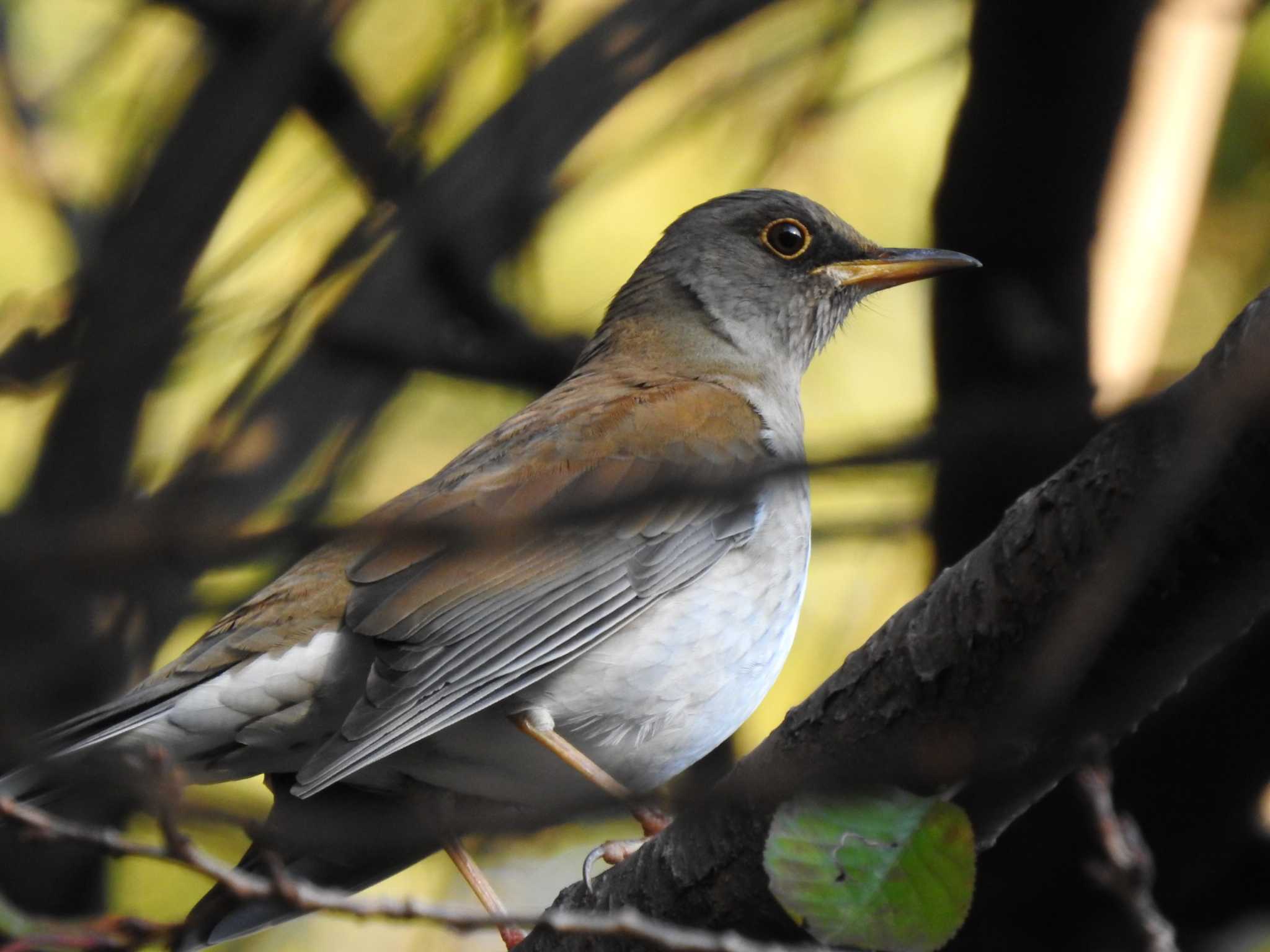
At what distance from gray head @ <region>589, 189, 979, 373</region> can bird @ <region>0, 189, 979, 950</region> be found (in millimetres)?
917

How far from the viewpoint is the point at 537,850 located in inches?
219

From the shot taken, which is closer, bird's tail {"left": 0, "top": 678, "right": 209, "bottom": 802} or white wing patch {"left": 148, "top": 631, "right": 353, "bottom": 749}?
bird's tail {"left": 0, "top": 678, "right": 209, "bottom": 802}

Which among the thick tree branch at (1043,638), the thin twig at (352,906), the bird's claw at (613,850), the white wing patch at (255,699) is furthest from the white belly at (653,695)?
the thin twig at (352,906)

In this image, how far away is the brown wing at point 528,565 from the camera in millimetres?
4492

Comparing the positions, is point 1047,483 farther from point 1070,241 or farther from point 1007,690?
point 1070,241

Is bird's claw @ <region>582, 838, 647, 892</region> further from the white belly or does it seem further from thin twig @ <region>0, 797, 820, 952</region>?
thin twig @ <region>0, 797, 820, 952</region>

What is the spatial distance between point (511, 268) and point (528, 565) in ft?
9.78

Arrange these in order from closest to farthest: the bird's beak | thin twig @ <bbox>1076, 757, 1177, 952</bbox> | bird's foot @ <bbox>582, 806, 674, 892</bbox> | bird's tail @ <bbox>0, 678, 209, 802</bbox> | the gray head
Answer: thin twig @ <bbox>1076, 757, 1177, 952</bbox> < bird's tail @ <bbox>0, 678, 209, 802</bbox> < bird's foot @ <bbox>582, 806, 674, 892</bbox> < the bird's beak < the gray head

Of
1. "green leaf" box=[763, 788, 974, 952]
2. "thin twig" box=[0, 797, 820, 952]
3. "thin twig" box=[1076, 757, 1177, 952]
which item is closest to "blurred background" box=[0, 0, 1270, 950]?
"thin twig" box=[0, 797, 820, 952]

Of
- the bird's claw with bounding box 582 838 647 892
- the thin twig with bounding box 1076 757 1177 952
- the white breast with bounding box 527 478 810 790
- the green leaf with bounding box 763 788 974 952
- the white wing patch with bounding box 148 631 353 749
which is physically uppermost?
the white wing patch with bounding box 148 631 353 749

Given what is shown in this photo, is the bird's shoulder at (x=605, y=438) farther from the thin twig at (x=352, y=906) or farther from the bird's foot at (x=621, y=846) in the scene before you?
the thin twig at (x=352, y=906)

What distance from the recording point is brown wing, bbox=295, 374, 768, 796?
449 centimetres

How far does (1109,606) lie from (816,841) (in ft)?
2.47

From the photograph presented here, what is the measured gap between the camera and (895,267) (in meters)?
6.27
